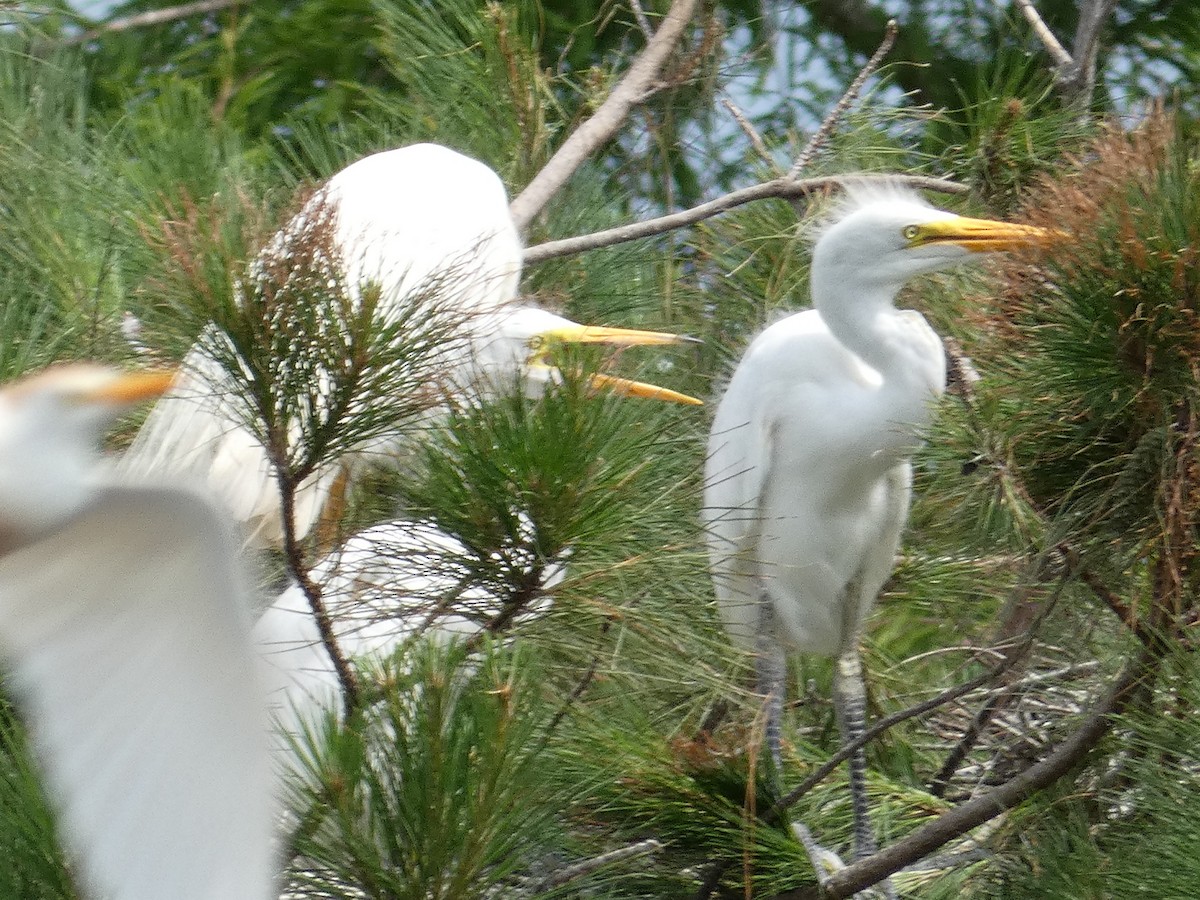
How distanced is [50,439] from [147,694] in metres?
0.13

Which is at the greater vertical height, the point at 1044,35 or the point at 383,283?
the point at 1044,35

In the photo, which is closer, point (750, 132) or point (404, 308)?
point (404, 308)

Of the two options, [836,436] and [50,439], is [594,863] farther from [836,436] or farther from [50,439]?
[836,436]

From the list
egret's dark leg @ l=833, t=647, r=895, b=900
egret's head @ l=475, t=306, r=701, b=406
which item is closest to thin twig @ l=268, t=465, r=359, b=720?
egret's head @ l=475, t=306, r=701, b=406

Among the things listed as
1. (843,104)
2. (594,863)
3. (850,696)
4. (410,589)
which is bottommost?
(850,696)

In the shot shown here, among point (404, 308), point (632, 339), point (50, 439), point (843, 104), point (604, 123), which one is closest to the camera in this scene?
point (50, 439)

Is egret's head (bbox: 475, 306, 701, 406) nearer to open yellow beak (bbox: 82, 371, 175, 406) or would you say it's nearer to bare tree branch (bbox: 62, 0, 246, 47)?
open yellow beak (bbox: 82, 371, 175, 406)

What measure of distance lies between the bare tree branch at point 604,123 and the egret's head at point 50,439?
826mm

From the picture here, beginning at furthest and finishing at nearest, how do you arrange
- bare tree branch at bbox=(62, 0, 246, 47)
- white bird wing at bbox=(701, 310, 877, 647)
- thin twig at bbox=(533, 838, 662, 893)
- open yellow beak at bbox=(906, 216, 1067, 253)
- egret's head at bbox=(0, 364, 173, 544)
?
bare tree branch at bbox=(62, 0, 246, 47) < white bird wing at bbox=(701, 310, 877, 647) < open yellow beak at bbox=(906, 216, 1067, 253) < thin twig at bbox=(533, 838, 662, 893) < egret's head at bbox=(0, 364, 173, 544)

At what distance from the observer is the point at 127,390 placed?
809 mm

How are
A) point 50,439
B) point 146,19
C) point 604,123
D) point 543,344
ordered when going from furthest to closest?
1. point 146,19
2. point 604,123
3. point 543,344
4. point 50,439

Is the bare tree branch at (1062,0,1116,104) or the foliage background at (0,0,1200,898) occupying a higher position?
the bare tree branch at (1062,0,1116,104)

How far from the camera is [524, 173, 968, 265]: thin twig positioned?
1.47 meters

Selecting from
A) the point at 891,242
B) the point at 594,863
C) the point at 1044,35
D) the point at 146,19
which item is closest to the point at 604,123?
the point at 891,242
